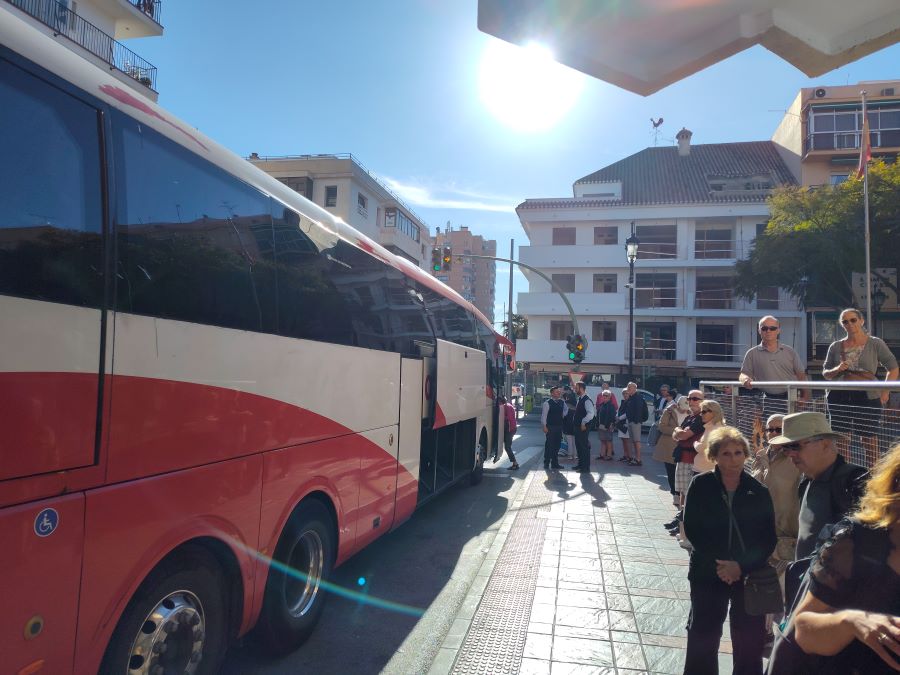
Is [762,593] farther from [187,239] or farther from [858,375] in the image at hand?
[187,239]

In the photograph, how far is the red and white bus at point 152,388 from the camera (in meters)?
2.28

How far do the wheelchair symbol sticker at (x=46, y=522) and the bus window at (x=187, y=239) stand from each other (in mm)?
916

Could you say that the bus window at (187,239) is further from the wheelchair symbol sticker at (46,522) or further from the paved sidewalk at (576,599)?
the paved sidewalk at (576,599)

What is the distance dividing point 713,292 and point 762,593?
36387 millimetres

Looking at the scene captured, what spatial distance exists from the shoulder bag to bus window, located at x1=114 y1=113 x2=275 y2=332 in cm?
329

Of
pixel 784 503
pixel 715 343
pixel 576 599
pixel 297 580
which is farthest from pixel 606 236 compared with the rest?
pixel 297 580

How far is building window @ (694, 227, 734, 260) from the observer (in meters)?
36.3

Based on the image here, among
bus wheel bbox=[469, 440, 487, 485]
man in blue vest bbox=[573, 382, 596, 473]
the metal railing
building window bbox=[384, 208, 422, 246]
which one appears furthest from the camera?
building window bbox=[384, 208, 422, 246]

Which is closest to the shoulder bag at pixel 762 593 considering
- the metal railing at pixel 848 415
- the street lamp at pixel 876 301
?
the metal railing at pixel 848 415

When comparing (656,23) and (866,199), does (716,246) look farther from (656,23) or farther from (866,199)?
(656,23)

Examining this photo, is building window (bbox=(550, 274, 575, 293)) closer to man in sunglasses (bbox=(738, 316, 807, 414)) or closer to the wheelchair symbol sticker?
man in sunglasses (bbox=(738, 316, 807, 414))

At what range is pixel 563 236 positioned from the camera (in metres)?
38.8

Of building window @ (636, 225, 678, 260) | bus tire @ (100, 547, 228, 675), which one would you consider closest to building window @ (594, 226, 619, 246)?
building window @ (636, 225, 678, 260)

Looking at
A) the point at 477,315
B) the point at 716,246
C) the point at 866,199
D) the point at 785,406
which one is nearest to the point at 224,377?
the point at 785,406
